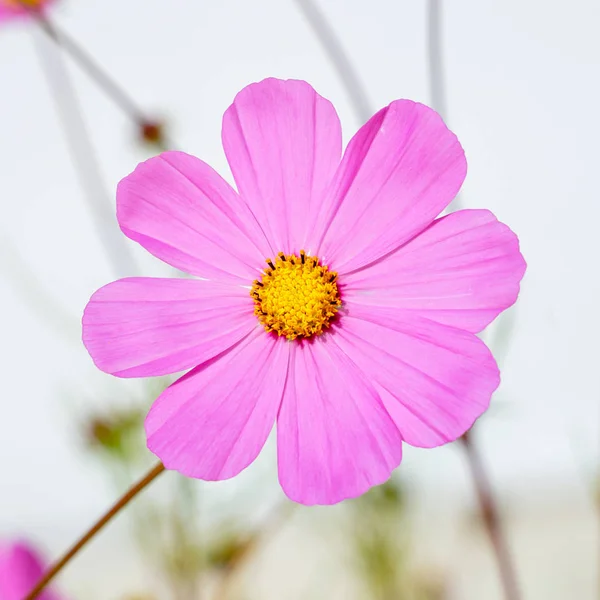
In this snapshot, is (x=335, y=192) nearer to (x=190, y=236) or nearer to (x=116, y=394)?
(x=190, y=236)

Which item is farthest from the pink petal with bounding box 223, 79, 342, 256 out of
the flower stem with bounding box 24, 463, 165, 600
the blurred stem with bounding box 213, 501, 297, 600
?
the blurred stem with bounding box 213, 501, 297, 600

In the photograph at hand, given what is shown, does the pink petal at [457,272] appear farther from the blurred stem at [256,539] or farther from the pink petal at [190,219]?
the blurred stem at [256,539]

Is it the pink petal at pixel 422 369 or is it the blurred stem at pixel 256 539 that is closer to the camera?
the pink petal at pixel 422 369

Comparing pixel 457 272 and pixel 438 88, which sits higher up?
pixel 438 88

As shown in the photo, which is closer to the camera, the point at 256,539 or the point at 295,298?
the point at 295,298

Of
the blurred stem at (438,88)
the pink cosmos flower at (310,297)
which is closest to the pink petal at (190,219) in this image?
the pink cosmos flower at (310,297)

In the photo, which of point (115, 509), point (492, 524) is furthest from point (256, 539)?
point (115, 509)

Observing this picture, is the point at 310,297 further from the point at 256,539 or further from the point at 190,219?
the point at 256,539
